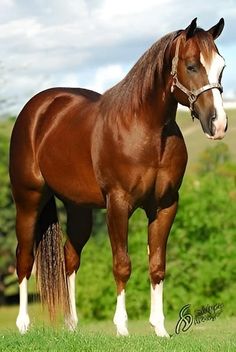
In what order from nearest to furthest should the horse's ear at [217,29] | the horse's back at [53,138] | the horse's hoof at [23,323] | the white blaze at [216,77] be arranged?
the white blaze at [216,77], the horse's ear at [217,29], the horse's back at [53,138], the horse's hoof at [23,323]

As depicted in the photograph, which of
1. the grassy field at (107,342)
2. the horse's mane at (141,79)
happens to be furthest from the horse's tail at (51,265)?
the horse's mane at (141,79)

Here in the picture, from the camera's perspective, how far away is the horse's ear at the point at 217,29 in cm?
714

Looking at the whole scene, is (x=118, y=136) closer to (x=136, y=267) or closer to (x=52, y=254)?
(x=52, y=254)

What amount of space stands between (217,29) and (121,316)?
98.0 inches

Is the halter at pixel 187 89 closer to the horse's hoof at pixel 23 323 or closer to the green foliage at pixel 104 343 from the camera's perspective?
the green foliage at pixel 104 343

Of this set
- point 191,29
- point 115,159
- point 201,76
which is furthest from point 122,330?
point 191,29

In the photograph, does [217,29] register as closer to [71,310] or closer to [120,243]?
[120,243]

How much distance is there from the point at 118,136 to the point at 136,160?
0.97 ft

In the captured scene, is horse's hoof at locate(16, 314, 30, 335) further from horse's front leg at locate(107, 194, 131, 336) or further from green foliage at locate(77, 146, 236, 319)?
green foliage at locate(77, 146, 236, 319)

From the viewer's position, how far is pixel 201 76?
680 centimetres

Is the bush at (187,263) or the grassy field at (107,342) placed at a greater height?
the grassy field at (107,342)

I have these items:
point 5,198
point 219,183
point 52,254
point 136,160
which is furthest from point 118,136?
point 5,198

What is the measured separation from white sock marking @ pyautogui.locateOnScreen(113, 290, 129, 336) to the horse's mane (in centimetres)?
154

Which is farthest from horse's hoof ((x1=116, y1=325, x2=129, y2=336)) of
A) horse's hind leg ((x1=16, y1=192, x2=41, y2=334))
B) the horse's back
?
horse's hind leg ((x1=16, y1=192, x2=41, y2=334))
